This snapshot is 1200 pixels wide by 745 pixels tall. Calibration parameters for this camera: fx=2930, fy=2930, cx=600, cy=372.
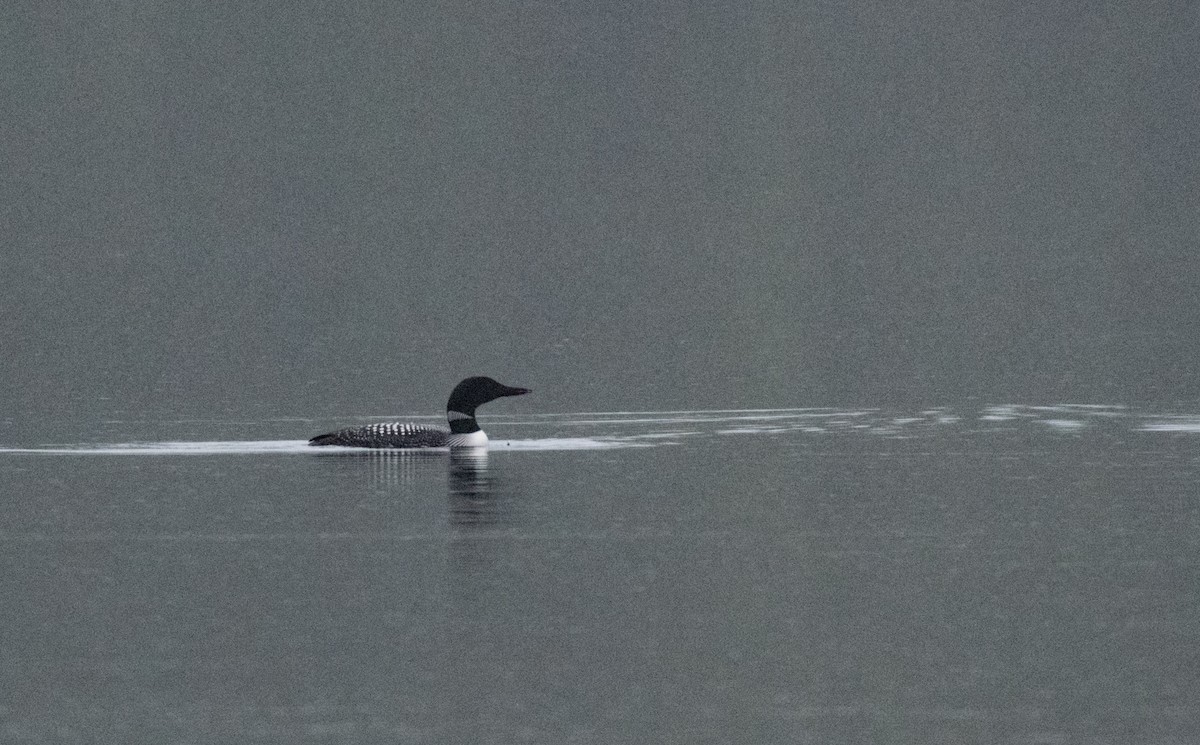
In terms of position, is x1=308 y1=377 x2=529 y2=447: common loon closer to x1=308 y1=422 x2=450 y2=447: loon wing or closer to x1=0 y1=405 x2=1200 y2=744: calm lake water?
x1=308 y1=422 x2=450 y2=447: loon wing

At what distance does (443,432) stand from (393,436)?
0.68m

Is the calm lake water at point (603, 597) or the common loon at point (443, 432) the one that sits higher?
the common loon at point (443, 432)

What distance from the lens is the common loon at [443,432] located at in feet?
127

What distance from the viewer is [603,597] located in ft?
77.2

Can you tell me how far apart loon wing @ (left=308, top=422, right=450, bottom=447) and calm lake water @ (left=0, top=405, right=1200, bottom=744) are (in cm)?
43

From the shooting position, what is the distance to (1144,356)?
73.2 m

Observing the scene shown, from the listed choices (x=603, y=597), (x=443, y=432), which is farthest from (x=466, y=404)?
(x=603, y=597)

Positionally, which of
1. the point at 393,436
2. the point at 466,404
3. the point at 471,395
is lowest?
the point at 393,436

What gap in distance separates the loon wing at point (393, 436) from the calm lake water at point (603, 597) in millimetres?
426

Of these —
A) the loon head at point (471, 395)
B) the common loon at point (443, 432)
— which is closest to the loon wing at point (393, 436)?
the common loon at point (443, 432)

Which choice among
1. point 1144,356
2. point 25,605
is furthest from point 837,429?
point 1144,356

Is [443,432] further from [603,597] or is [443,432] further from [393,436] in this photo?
[603,597]

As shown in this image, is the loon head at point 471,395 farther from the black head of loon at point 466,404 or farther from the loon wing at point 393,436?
the loon wing at point 393,436

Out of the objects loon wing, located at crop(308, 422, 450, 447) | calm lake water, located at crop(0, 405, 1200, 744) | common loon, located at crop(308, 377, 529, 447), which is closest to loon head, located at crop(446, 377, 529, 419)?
common loon, located at crop(308, 377, 529, 447)
